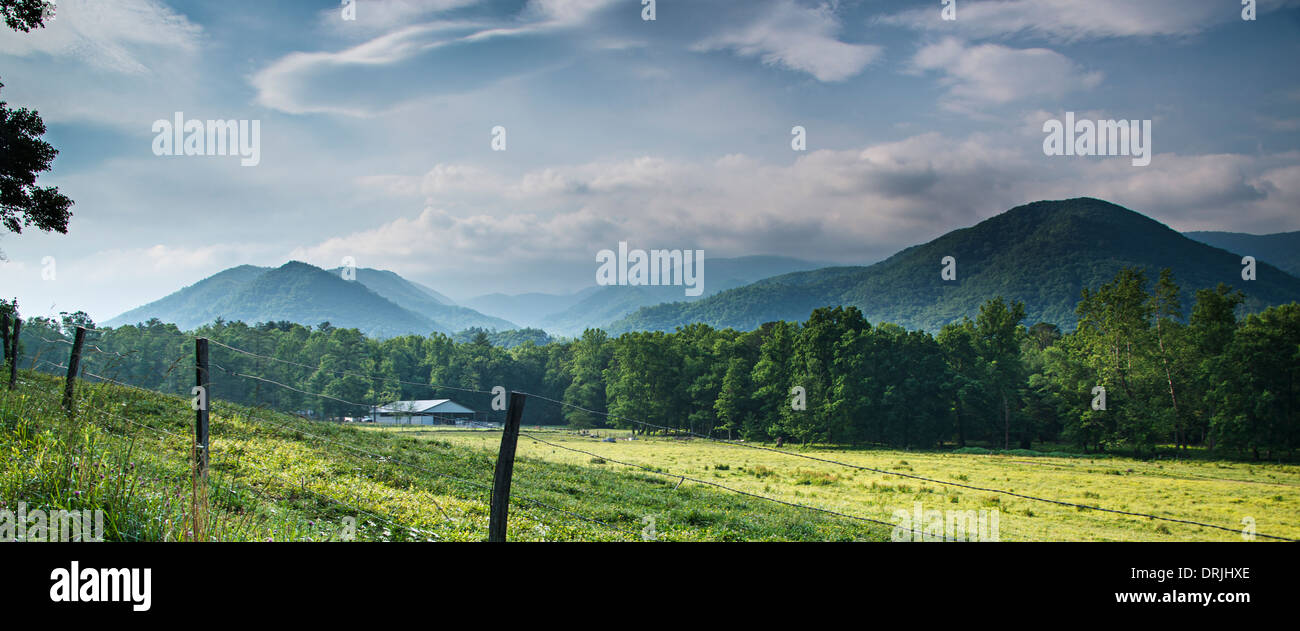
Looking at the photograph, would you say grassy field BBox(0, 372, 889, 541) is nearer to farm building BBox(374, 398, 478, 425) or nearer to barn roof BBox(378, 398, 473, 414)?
farm building BBox(374, 398, 478, 425)

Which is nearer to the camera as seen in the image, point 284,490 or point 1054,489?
point 284,490

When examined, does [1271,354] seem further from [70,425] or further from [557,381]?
[557,381]

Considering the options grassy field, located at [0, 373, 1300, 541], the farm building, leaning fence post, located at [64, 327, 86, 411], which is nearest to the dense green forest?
the farm building

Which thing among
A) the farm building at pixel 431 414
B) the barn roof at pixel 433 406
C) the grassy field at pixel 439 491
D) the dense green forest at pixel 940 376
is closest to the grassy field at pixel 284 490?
the grassy field at pixel 439 491

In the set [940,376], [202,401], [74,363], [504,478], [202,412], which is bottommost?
[940,376]

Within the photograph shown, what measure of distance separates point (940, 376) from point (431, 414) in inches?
2802

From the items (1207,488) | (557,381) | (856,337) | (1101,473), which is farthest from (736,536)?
(557,381)

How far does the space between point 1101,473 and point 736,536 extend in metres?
40.7

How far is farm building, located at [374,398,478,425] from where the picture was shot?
93.0m

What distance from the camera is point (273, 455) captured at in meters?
13.8

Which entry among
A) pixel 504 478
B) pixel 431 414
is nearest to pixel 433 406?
pixel 431 414

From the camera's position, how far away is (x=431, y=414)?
96.8 m

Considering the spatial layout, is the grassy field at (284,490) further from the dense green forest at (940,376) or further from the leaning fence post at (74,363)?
the dense green forest at (940,376)

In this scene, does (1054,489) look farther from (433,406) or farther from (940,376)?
(433,406)
